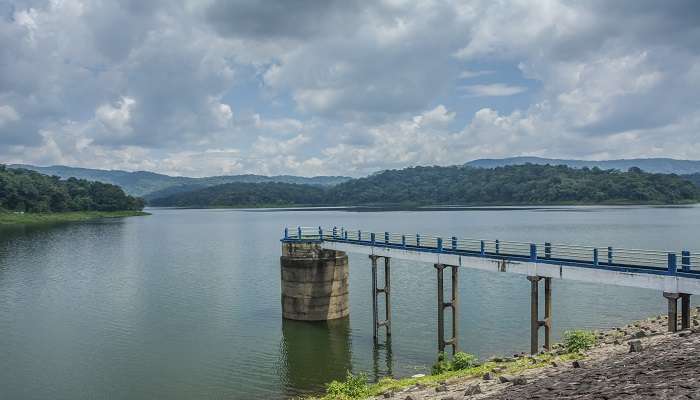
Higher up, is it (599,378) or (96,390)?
(599,378)

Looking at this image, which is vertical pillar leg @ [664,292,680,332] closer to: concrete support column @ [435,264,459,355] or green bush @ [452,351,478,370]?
green bush @ [452,351,478,370]

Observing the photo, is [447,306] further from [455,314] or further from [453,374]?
[453,374]

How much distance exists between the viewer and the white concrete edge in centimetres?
2525

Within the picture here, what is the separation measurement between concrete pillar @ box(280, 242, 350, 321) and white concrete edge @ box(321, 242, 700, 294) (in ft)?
23.2

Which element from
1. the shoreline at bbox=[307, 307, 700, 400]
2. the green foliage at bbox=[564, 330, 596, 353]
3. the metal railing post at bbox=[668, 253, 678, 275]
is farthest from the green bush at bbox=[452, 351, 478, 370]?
the metal railing post at bbox=[668, 253, 678, 275]

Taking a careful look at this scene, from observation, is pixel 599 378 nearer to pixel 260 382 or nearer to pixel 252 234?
pixel 260 382

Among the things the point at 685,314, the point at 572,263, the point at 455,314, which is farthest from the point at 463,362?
the point at 685,314

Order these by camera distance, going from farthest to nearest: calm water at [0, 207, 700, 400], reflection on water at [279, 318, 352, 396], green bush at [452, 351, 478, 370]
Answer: calm water at [0, 207, 700, 400]
reflection on water at [279, 318, 352, 396]
green bush at [452, 351, 478, 370]

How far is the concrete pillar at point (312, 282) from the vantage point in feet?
157

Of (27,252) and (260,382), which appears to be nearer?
(260,382)

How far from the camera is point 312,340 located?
43.8 meters

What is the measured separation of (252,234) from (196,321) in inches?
3740

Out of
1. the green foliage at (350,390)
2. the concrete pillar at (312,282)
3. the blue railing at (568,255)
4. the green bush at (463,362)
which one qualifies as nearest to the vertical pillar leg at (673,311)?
the blue railing at (568,255)

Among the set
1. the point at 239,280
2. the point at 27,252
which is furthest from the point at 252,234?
the point at 239,280
